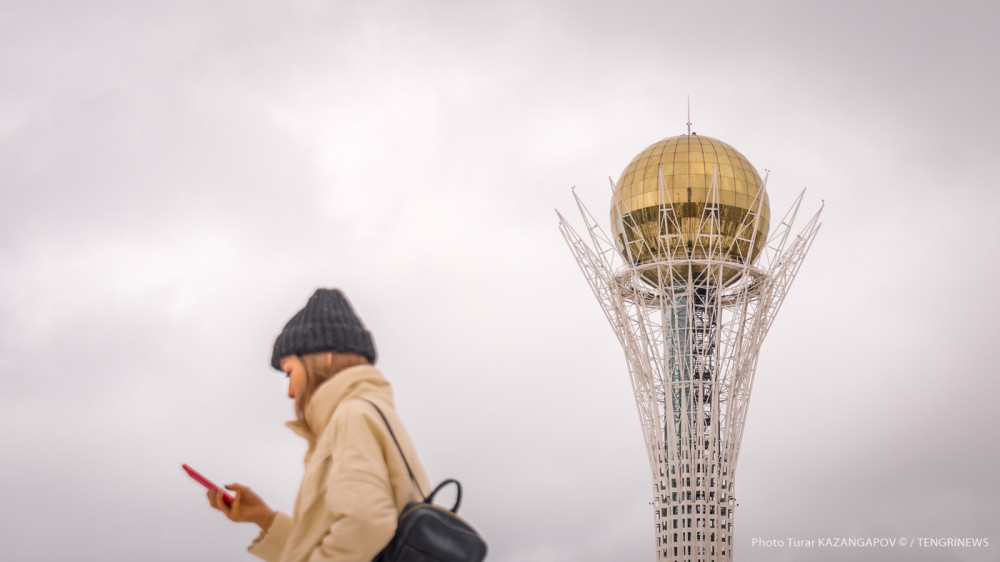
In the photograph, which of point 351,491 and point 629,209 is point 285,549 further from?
point 629,209

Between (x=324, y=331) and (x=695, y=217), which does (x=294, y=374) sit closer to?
(x=324, y=331)

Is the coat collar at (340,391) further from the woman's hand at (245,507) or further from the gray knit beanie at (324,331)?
the woman's hand at (245,507)

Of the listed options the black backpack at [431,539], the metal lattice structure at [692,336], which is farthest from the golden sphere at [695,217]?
the black backpack at [431,539]

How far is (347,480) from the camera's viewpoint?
14.4 feet

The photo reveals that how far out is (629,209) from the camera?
123 feet

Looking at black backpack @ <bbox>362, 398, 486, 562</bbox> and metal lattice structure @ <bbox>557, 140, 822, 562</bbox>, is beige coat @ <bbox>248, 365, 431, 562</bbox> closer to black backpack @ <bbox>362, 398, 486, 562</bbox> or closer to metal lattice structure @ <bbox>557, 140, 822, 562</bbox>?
black backpack @ <bbox>362, 398, 486, 562</bbox>

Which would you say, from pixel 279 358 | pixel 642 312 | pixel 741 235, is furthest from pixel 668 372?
pixel 279 358

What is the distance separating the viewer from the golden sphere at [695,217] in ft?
119

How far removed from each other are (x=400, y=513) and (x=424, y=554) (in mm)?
218

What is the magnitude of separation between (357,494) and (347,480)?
0.08 meters

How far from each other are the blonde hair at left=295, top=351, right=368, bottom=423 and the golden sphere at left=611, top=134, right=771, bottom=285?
3178 centimetres

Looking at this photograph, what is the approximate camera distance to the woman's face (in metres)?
5.02

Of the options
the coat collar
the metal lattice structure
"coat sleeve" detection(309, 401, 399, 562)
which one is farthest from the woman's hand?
the metal lattice structure

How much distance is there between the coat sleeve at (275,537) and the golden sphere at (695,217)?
31.8m
